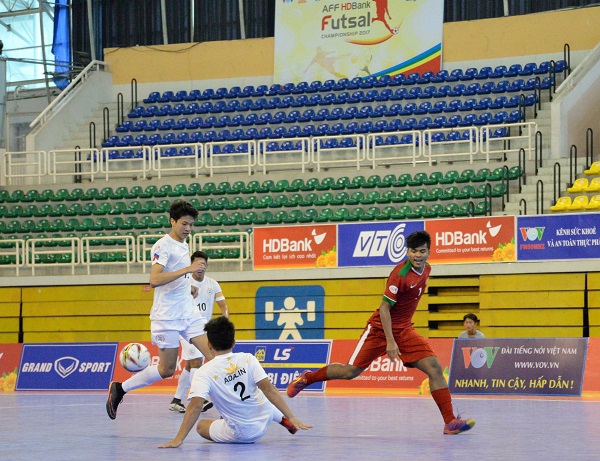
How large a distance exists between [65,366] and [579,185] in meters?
11.2

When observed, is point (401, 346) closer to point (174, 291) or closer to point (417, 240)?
point (417, 240)

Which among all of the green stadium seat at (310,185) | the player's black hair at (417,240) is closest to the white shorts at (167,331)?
the player's black hair at (417,240)

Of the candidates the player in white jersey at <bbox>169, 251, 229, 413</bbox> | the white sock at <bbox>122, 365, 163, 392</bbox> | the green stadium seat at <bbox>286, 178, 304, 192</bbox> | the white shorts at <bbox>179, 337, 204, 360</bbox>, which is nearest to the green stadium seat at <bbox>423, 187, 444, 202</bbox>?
the green stadium seat at <bbox>286, 178, 304, 192</bbox>

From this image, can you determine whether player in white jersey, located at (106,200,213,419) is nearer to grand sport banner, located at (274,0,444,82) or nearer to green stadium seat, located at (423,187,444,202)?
green stadium seat, located at (423,187,444,202)

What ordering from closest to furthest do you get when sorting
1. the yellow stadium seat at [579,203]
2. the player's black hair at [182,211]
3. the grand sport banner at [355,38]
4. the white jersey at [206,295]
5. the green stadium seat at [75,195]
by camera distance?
the player's black hair at [182,211]
the white jersey at [206,295]
the yellow stadium seat at [579,203]
the green stadium seat at [75,195]
the grand sport banner at [355,38]

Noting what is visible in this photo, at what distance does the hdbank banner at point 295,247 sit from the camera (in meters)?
22.6

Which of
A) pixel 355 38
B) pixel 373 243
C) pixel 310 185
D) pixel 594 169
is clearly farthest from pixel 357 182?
pixel 355 38

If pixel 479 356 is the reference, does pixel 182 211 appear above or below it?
above

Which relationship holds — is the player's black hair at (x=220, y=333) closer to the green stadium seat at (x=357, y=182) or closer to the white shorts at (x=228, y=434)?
the white shorts at (x=228, y=434)

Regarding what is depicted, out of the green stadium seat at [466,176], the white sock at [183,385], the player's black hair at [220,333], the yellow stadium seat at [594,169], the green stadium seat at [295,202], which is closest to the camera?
the player's black hair at [220,333]

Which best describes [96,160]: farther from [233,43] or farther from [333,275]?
[333,275]

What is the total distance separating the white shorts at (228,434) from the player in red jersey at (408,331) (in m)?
1.54

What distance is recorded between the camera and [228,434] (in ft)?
31.8

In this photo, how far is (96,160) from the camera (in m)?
30.8
